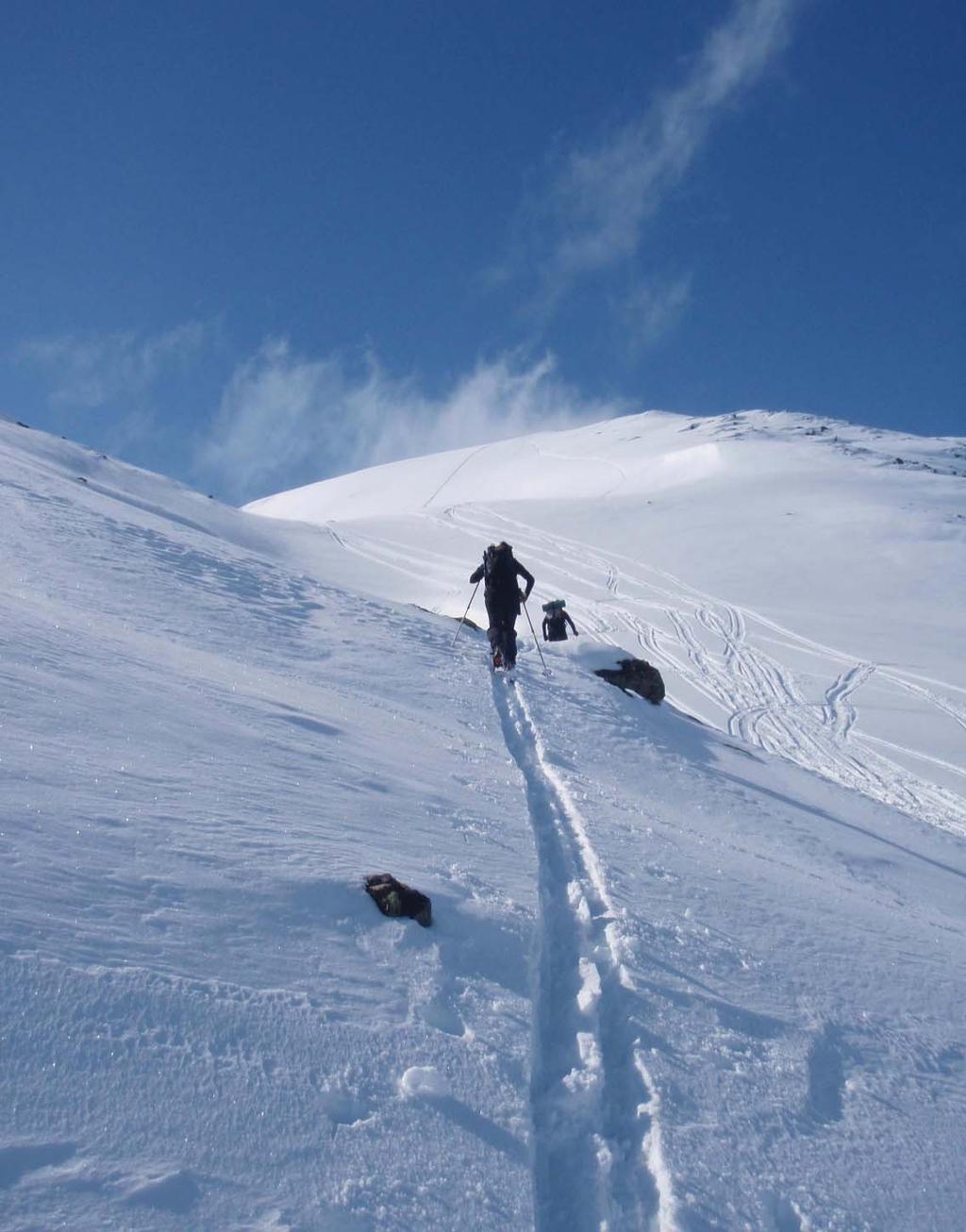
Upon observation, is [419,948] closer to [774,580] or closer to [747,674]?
[747,674]

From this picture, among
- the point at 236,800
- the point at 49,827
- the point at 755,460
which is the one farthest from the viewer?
the point at 755,460

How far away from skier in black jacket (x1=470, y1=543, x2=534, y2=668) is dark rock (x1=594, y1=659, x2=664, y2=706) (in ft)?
6.24

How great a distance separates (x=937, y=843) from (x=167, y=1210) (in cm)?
988

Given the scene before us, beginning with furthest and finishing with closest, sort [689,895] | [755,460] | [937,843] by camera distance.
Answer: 1. [755,460]
2. [937,843]
3. [689,895]

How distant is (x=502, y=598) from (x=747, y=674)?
12.0 meters

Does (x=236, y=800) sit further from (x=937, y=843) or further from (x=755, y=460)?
(x=755, y=460)

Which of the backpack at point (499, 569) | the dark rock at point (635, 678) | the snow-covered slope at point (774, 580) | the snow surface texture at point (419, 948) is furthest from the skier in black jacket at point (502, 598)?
the snow-covered slope at point (774, 580)

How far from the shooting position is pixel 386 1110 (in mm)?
3072

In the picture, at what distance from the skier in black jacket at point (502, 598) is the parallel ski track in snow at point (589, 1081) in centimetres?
664

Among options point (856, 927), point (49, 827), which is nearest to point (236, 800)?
point (49, 827)

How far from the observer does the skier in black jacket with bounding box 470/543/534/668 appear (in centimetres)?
1224

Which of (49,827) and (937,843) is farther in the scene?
(937,843)

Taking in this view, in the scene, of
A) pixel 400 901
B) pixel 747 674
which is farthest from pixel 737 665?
pixel 400 901

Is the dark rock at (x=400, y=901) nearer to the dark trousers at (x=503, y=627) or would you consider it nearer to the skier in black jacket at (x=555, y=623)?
the dark trousers at (x=503, y=627)
